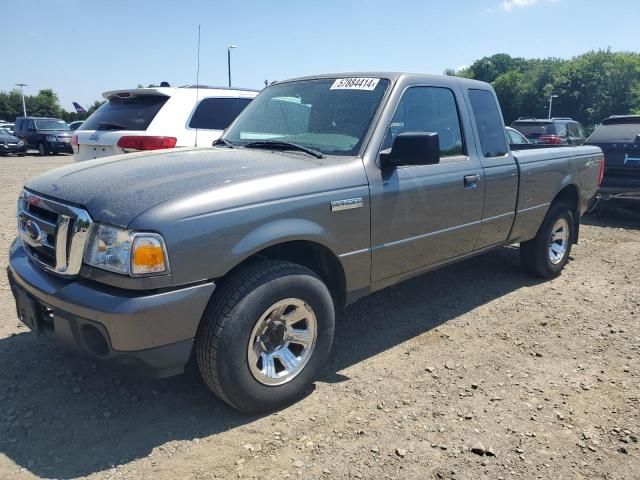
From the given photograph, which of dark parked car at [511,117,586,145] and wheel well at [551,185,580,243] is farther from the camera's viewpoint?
dark parked car at [511,117,586,145]

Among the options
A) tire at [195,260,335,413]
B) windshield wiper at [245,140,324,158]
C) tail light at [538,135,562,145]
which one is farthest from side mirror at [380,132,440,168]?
tail light at [538,135,562,145]

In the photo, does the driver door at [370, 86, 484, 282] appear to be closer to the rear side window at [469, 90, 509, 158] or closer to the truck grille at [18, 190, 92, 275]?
the rear side window at [469, 90, 509, 158]

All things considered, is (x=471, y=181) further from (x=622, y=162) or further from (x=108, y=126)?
(x=622, y=162)

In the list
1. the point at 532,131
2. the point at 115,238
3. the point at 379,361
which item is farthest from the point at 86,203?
the point at 532,131

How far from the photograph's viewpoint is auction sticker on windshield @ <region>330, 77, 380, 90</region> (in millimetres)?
3761

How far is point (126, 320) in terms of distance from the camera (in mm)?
2447

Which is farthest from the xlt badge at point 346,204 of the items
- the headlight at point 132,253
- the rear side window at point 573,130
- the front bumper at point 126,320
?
the rear side window at point 573,130

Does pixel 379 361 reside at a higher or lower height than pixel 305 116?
lower

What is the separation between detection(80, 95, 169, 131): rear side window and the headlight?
13.5 feet

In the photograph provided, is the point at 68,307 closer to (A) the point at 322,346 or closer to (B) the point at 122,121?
(A) the point at 322,346

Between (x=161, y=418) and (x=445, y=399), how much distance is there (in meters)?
1.66

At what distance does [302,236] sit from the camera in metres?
3.00

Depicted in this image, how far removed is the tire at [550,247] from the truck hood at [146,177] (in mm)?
3110

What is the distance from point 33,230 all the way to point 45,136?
24.7 metres
